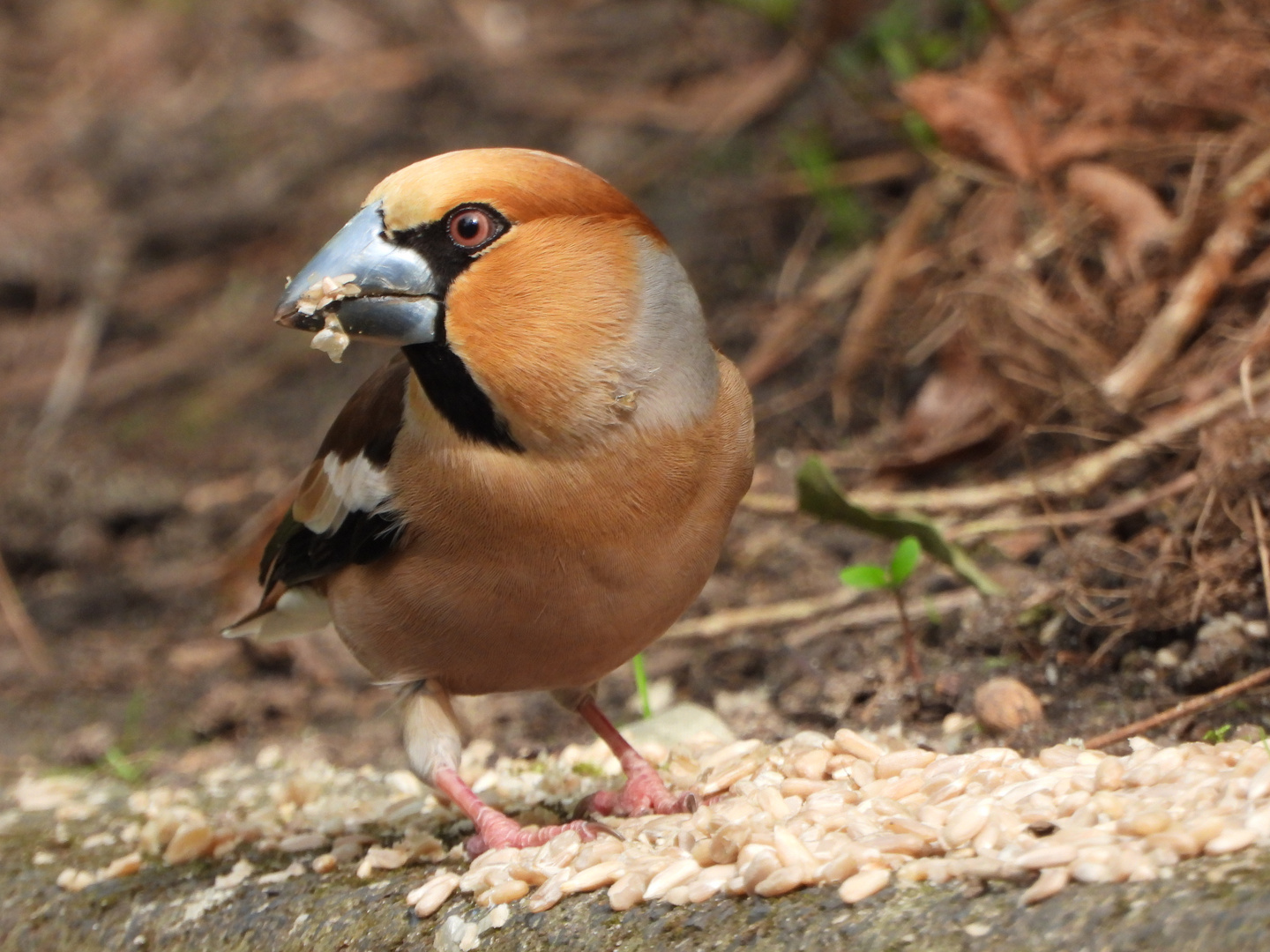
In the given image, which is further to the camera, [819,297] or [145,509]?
[145,509]

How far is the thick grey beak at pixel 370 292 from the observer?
2648mm

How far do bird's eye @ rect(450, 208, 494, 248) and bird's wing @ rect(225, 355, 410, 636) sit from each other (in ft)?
1.52

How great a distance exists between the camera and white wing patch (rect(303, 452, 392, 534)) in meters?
2.97

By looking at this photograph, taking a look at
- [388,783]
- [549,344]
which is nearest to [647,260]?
[549,344]

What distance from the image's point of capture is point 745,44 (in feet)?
24.2

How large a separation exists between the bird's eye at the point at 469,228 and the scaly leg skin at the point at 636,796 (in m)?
1.18

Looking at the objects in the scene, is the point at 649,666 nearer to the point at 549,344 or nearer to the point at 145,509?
the point at 549,344

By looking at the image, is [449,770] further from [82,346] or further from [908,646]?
[82,346]

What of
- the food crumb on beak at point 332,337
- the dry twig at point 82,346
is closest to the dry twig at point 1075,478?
the food crumb on beak at point 332,337

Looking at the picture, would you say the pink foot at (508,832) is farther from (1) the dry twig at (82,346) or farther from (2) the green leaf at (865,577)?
(1) the dry twig at (82,346)

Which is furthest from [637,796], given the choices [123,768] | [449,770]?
[123,768]

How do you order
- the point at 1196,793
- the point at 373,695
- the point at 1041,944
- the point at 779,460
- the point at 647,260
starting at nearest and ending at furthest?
1. the point at 1041,944
2. the point at 1196,793
3. the point at 647,260
4. the point at 373,695
5. the point at 779,460

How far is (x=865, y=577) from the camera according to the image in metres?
3.40

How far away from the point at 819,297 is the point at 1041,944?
4225 mm
